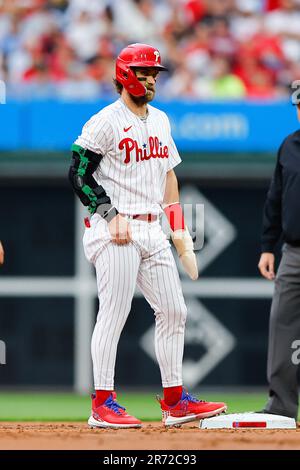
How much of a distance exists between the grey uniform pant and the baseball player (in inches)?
15.5

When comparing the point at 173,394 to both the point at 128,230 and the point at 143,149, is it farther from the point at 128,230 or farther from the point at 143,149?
the point at 143,149

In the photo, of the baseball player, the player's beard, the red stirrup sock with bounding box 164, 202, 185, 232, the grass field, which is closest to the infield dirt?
the baseball player

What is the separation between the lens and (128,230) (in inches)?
226

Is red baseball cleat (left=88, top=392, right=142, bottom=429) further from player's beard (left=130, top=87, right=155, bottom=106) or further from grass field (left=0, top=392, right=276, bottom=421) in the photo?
grass field (left=0, top=392, right=276, bottom=421)

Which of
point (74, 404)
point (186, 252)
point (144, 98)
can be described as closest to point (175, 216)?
point (186, 252)

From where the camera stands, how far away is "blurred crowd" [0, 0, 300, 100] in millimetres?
11211

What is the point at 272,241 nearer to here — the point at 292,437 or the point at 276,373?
the point at 276,373

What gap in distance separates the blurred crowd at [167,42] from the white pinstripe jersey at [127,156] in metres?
5.04

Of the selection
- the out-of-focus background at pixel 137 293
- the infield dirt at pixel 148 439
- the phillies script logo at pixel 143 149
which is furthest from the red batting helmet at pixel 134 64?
the out-of-focus background at pixel 137 293

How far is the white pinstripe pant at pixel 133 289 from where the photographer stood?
5.75m

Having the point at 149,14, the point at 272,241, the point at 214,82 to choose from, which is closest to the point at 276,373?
the point at 272,241

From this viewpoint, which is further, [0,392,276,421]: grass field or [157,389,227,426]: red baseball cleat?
[0,392,276,421]: grass field

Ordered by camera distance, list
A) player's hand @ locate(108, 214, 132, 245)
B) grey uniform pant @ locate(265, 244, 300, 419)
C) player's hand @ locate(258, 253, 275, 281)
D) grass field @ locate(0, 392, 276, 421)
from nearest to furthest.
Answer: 1. player's hand @ locate(108, 214, 132, 245)
2. grey uniform pant @ locate(265, 244, 300, 419)
3. player's hand @ locate(258, 253, 275, 281)
4. grass field @ locate(0, 392, 276, 421)

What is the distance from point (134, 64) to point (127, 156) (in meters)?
0.45
